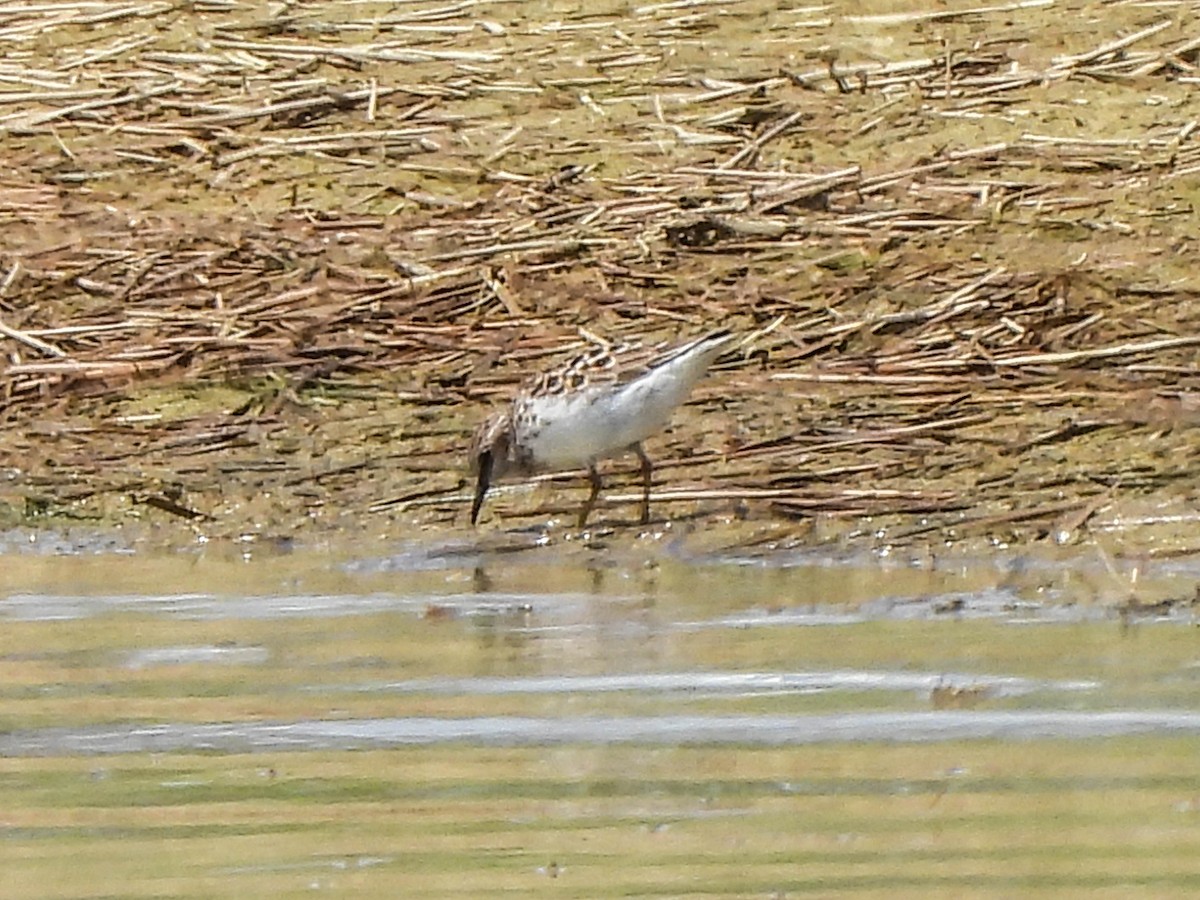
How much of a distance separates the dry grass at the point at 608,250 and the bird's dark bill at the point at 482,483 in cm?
11

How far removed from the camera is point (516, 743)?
20.6 feet

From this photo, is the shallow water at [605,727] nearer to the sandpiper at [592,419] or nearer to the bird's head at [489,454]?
the bird's head at [489,454]

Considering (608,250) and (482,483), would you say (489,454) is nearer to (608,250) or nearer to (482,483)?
(482,483)

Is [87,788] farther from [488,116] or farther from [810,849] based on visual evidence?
[488,116]

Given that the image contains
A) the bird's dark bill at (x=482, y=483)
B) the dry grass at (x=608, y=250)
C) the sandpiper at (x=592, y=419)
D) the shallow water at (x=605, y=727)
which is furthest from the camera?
the dry grass at (x=608, y=250)

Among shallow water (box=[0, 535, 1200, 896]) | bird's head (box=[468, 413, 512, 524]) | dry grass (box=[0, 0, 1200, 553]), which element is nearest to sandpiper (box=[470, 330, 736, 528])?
bird's head (box=[468, 413, 512, 524])

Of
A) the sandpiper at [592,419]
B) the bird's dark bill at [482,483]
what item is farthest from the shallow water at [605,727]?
the sandpiper at [592,419]

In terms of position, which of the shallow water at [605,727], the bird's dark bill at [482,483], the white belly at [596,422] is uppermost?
the white belly at [596,422]

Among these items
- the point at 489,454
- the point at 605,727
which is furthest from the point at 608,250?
the point at 605,727

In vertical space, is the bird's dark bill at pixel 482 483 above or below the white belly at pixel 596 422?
below

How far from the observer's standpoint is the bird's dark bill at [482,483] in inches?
380

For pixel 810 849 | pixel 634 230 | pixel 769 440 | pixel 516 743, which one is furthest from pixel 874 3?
pixel 810 849

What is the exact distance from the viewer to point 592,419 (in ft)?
32.3

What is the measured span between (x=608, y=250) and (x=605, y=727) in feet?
19.1
